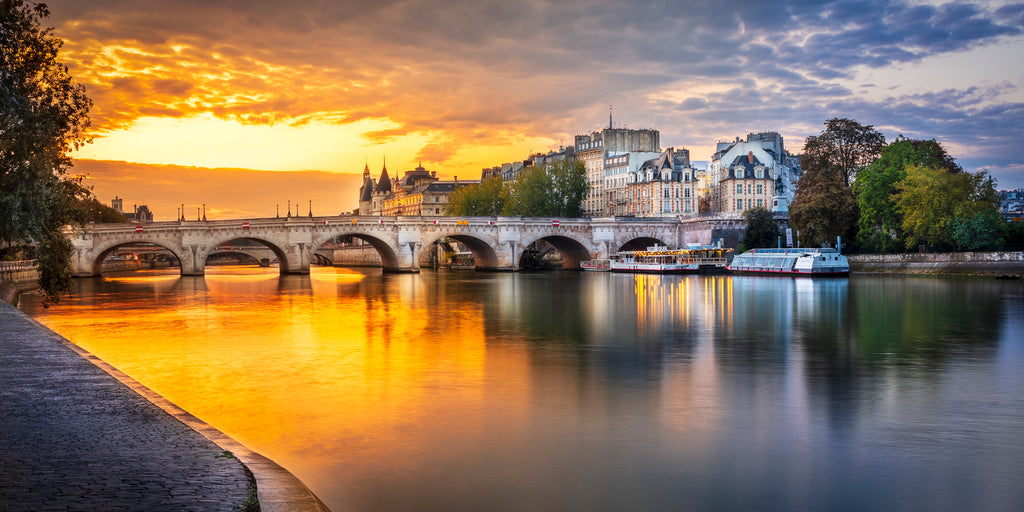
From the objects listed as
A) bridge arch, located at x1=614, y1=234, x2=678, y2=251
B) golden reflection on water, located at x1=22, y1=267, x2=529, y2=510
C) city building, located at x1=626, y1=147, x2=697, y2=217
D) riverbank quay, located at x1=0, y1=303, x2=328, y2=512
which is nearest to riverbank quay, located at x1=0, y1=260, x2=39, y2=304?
golden reflection on water, located at x1=22, y1=267, x2=529, y2=510

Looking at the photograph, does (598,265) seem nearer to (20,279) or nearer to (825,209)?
(825,209)

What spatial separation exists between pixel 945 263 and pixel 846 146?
15.7m

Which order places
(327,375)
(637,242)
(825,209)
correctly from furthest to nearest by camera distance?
(637,242)
(825,209)
(327,375)

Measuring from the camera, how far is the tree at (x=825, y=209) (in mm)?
62844

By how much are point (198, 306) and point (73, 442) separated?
3236cm

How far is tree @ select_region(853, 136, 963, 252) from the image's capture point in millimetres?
58781

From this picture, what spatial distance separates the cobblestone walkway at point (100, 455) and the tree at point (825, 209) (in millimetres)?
57889

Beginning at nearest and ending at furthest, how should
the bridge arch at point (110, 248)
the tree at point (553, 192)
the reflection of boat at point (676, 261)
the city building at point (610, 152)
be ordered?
the bridge arch at point (110, 248), the reflection of boat at point (676, 261), the tree at point (553, 192), the city building at point (610, 152)

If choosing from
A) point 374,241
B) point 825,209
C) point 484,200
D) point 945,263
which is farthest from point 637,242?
point 945,263

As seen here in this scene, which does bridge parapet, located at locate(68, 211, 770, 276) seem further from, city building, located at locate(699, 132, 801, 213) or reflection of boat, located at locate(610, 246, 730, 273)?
city building, located at locate(699, 132, 801, 213)

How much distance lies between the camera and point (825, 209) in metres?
62.9

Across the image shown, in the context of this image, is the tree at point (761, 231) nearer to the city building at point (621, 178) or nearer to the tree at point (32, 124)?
the city building at point (621, 178)

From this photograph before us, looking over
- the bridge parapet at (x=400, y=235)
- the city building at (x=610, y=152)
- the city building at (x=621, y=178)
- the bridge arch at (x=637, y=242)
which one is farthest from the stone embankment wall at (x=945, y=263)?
the city building at (x=610, y=152)

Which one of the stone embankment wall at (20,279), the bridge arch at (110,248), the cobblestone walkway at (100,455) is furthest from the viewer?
the bridge arch at (110,248)
